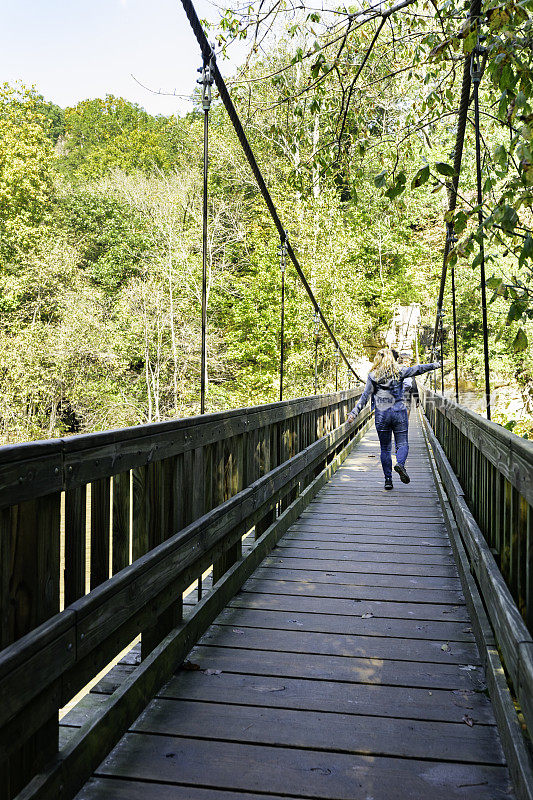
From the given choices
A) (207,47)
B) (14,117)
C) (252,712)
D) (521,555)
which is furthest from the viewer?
(14,117)

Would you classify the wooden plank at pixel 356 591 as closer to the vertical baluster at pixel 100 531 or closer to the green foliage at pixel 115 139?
the vertical baluster at pixel 100 531

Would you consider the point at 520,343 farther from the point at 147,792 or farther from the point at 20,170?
the point at 20,170

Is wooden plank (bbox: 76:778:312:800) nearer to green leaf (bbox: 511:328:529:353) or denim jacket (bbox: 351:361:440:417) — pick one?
green leaf (bbox: 511:328:529:353)

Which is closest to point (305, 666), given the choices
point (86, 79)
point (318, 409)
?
point (318, 409)

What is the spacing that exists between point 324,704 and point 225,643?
59cm

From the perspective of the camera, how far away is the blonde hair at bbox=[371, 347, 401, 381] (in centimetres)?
620

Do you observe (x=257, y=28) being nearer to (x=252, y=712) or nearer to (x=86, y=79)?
(x=252, y=712)

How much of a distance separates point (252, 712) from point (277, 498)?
2.16 meters

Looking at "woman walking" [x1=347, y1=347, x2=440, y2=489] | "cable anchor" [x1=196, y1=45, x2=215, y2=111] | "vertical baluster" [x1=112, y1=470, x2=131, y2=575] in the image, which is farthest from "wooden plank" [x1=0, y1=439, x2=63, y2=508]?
"woman walking" [x1=347, y1=347, x2=440, y2=489]

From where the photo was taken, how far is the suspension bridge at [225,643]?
4.73 ft

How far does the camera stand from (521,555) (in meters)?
1.90

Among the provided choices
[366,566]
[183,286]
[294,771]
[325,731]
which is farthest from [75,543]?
[183,286]

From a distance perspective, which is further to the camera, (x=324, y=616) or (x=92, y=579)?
(x=324, y=616)

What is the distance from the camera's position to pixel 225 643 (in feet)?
8.44
